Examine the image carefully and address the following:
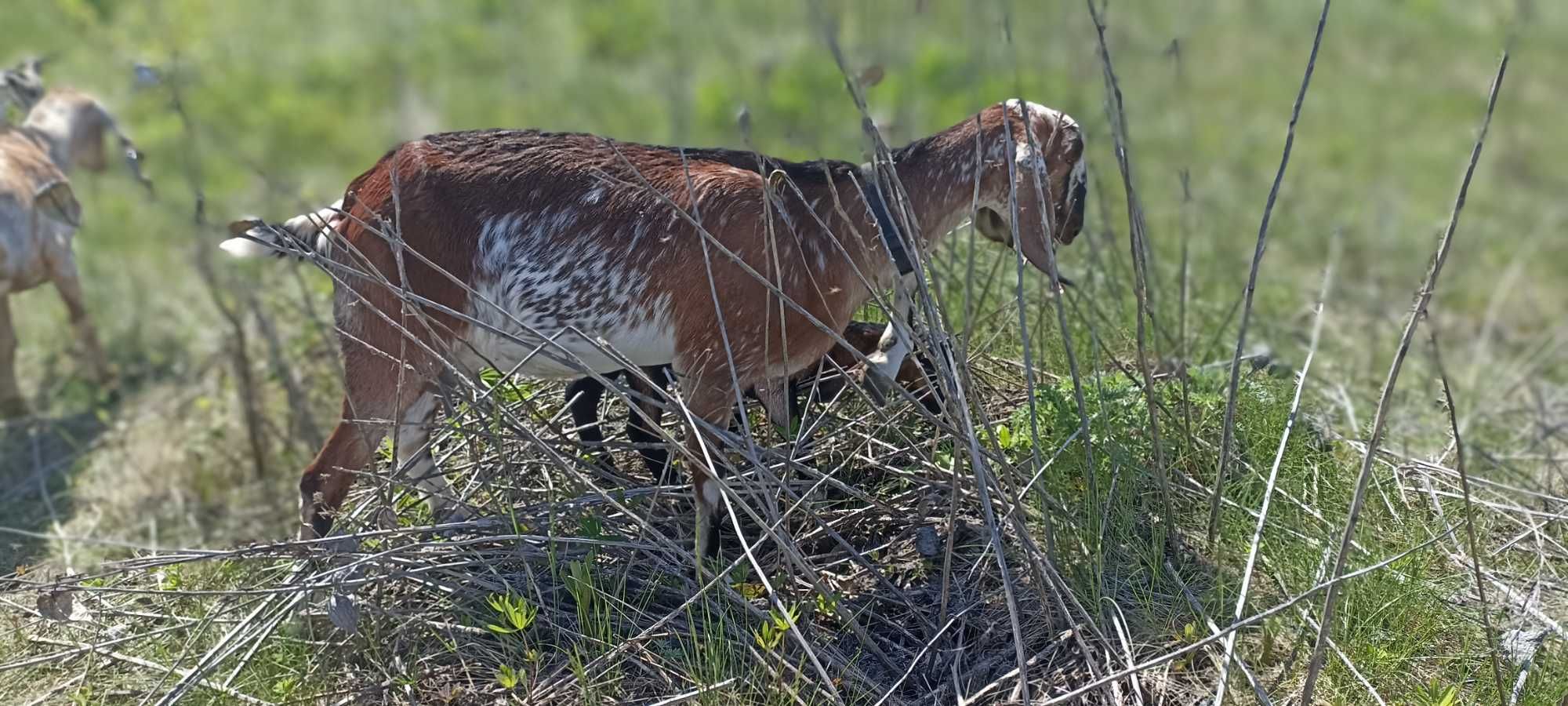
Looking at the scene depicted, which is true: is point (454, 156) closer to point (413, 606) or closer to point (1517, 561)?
point (413, 606)

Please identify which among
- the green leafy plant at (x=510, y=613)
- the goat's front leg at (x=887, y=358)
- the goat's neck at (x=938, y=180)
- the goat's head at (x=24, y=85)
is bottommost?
the green leafy plant at (x=510, y=613)

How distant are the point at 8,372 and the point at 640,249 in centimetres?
391

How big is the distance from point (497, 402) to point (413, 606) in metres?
0.67

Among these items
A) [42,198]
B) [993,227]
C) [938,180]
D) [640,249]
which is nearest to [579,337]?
[640,249]

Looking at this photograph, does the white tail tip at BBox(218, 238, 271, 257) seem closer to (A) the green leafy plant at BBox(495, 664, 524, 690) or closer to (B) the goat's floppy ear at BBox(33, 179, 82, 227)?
(B) the goat's floppy ear at BBox(33, 179, 82, 227)

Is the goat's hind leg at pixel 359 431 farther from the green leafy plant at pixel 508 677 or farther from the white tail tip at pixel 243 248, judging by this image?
the green leafy plant at pixel 508 677

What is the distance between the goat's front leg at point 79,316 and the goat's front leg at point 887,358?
3.86 m

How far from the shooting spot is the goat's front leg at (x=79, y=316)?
657 centimetres

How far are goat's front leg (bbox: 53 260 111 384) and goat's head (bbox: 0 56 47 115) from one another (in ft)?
2.81

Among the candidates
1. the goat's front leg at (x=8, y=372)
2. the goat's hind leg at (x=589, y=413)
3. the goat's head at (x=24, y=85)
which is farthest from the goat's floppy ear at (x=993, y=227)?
the goat's head at (x=24, y=85)

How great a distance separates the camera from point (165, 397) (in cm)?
697

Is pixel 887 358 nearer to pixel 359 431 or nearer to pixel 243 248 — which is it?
pixel 359 431

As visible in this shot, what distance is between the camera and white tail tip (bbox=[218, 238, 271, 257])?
4.21 metres

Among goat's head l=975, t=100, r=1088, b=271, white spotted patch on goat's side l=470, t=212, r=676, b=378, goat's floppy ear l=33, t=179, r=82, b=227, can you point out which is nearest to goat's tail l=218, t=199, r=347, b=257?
white spotted patch on goat's side l=470, t=212, r=676, b=378
